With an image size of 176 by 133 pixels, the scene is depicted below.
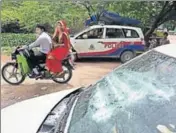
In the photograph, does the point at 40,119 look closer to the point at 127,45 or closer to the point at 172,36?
the point at 127,45

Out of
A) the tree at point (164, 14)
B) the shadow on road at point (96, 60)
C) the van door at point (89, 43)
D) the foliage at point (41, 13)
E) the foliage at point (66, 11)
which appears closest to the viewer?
the van door at point (89, 43)

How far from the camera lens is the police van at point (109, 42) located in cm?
1295

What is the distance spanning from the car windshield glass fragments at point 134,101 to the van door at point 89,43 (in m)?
10.3

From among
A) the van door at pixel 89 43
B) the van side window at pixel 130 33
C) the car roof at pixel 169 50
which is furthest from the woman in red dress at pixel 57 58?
the car roof at pixel 169 50

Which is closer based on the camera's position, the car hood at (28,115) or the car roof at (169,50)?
the car hood at (28,115)

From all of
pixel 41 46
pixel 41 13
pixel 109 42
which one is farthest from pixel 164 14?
pixel 41 46

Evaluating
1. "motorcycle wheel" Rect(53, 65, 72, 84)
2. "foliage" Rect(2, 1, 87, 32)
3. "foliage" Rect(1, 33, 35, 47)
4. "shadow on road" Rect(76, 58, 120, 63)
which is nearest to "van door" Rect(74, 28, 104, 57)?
"shadow on road" Rect(76, 58, 120, 63)

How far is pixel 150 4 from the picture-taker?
1500 cm

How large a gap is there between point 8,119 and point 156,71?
40.4 inches

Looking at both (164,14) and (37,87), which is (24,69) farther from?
(164,14)

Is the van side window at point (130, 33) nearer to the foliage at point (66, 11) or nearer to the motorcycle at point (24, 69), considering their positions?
the foliage at point (66, 11)

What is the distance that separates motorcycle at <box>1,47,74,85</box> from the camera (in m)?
7.84

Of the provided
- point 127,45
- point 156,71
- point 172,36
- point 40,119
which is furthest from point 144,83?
point 172,36

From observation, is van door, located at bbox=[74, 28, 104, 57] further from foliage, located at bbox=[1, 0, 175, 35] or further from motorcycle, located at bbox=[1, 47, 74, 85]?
motorcycle, located at bbox=[1, 47, 74, 85]
